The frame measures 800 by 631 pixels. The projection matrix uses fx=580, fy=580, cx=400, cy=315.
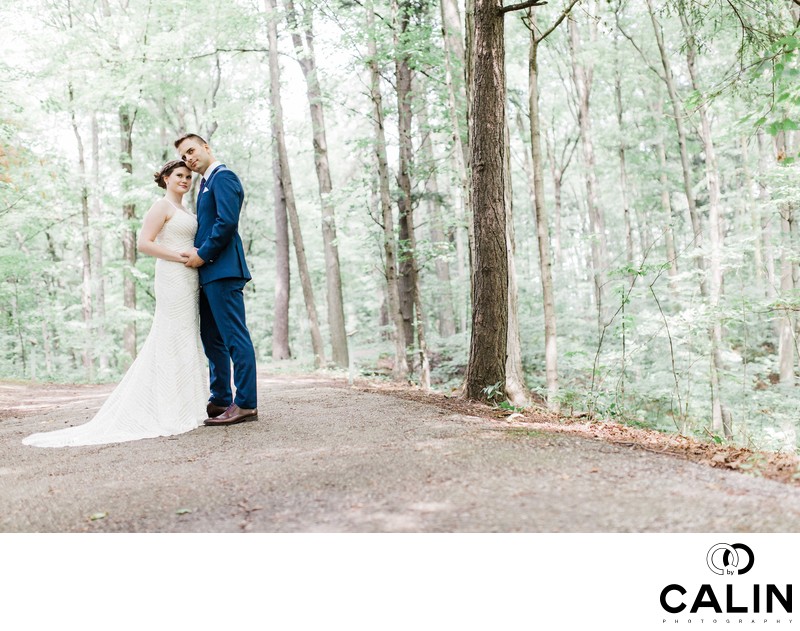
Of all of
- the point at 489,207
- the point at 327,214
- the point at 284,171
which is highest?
the point at 284,171

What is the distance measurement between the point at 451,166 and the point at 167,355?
907 centimetres

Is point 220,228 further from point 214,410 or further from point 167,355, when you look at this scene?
point 214,410

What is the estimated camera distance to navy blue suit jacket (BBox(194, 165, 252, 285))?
15.1ft

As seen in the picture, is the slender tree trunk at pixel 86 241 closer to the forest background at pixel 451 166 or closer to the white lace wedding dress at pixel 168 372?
the forest background at pixel 451 166

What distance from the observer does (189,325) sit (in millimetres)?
4988

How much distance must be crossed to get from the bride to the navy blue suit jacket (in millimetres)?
222

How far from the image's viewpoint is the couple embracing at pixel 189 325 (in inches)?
184

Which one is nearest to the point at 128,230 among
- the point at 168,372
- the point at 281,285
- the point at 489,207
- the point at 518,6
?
the point at 281,285

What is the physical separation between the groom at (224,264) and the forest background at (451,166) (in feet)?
7.11

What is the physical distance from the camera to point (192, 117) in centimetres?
2288

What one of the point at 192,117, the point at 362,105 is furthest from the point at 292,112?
the point at 192,117

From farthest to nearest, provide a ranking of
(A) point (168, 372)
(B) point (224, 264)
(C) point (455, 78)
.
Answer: (C) point (455, 78)
(A) point (168, 372)
(B) point (224, 264)
